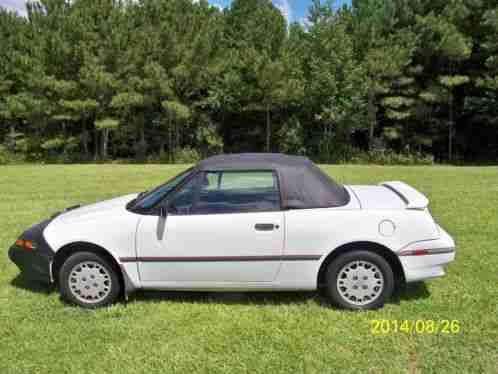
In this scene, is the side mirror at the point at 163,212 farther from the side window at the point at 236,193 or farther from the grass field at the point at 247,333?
the grass field at the point at 247,333

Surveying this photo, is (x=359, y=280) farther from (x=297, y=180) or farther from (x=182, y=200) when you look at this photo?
(x=182, y=200)

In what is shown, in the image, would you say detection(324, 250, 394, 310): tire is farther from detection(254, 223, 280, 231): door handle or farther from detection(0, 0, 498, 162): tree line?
detection(0, 0, 498, 162): tree line

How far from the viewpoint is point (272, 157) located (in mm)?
4117

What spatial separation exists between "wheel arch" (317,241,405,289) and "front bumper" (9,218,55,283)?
2702 millimetres

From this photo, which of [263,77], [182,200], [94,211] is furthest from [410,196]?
[263,77]

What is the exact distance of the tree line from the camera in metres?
24.5

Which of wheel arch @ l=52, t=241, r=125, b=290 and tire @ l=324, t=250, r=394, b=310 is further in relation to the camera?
wheel arch @ l=52, t=241, r=125, b=290

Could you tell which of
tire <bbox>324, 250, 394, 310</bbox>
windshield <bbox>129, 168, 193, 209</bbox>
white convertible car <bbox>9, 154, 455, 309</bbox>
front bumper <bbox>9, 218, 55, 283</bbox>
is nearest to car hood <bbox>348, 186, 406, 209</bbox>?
white convertible car <bbox>9, 154, 455, 309</bbox>

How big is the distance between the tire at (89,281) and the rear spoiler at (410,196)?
300 cm

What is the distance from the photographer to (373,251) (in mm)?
3645

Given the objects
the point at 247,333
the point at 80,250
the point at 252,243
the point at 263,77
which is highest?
the point at 263,77

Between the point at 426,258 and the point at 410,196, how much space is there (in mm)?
676
